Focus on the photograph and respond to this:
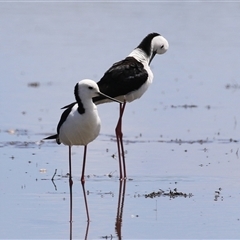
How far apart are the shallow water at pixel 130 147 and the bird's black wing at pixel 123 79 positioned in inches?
36.7

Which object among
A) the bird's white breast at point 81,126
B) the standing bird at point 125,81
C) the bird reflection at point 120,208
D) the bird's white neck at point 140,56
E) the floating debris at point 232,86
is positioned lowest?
the bird reflection at point 120,208

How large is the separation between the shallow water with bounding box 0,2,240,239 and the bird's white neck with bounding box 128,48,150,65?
4.01 feet

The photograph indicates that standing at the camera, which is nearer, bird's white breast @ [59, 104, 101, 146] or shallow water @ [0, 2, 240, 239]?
shallow water @ [0, 2, 240, 239]

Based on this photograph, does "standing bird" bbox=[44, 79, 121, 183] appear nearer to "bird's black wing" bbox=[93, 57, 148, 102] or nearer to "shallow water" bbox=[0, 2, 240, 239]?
"shallow water" bbox=[0, 2, 240, 239]

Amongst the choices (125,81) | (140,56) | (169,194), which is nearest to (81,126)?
(169,194)

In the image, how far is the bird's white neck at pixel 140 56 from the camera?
12039 mm

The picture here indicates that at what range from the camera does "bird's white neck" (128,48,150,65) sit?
474 inches

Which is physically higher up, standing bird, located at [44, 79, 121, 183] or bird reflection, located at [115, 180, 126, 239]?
standing bird, located at [44, 79, 121, 183]

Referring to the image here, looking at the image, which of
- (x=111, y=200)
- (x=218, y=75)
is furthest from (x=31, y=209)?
(x=218, y=75)

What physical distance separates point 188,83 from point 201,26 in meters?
14.8

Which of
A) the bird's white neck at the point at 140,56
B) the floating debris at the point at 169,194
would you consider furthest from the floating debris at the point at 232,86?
the floating debris at the point at 169,194

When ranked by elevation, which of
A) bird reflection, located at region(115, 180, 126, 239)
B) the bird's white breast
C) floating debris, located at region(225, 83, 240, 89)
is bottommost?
bird reflection, located at region(115, 180, 126, 239)

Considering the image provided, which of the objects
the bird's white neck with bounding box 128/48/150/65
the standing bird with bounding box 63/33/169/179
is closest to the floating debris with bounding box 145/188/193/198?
the standing bird with bounding box 63/33/169/179

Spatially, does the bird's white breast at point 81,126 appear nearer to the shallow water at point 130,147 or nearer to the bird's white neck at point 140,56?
the shallow water at point 130,147
